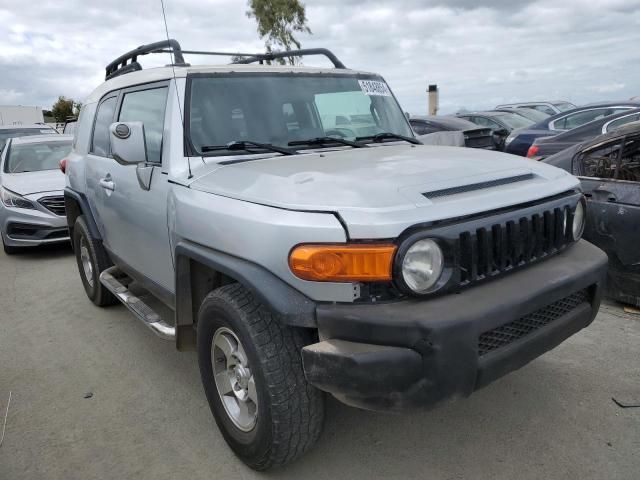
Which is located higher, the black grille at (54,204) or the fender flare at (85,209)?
the fender flare at (85,209)

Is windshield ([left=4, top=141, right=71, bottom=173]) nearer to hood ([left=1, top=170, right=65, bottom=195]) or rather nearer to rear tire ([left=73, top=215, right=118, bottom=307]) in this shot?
hood ([left=1, top=170, right=65, bottom=195])

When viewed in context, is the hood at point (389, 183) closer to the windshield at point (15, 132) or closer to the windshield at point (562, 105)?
the windshield at point (15, 132)

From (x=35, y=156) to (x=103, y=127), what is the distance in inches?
191

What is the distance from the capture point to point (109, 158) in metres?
4.16

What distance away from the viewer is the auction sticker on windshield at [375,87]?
3.91 metres

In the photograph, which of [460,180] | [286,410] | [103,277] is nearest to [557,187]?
[460,180]

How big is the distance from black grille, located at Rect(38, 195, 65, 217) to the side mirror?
494cm

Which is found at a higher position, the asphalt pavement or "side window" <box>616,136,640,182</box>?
"side window" <box>616,136,640,182</box>

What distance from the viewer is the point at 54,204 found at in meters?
7.47

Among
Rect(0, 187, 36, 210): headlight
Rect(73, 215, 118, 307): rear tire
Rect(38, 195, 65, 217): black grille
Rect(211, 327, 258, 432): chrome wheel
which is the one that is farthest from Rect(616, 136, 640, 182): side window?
Rect(0, 187, 36, 210): headlight

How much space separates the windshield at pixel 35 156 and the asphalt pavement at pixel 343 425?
491 cm

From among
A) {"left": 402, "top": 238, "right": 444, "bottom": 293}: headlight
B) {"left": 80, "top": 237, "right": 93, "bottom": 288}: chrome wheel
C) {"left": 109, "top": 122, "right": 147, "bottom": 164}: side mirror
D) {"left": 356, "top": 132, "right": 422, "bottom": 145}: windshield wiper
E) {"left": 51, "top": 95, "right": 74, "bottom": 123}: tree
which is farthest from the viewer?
{"left": 51, "top": 95, "right": 74, "bottom": 123}: tree

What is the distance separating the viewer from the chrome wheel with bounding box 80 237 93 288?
5.07m

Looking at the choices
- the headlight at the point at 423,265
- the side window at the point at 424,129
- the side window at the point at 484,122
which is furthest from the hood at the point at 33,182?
the side window at the point at 484,122
